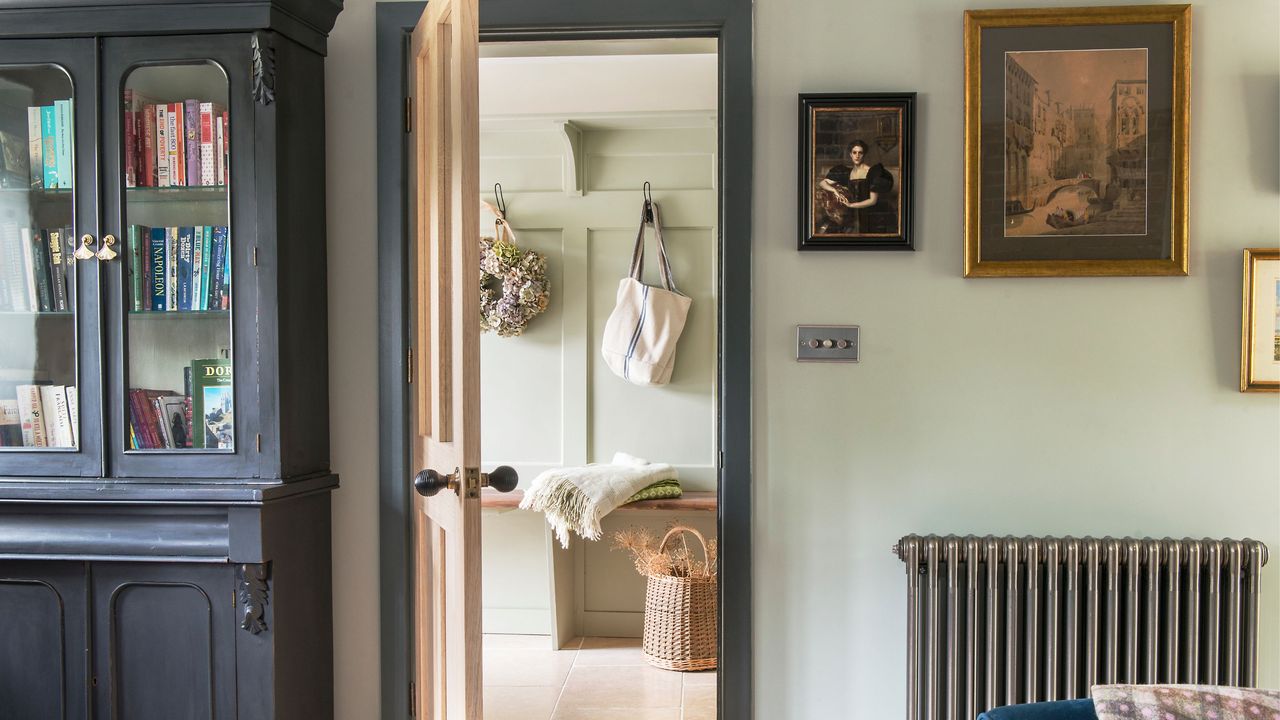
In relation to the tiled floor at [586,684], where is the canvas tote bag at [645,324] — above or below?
above

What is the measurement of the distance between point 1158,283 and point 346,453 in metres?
2.14

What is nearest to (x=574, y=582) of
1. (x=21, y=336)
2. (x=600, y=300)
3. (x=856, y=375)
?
(x=600, y=300)

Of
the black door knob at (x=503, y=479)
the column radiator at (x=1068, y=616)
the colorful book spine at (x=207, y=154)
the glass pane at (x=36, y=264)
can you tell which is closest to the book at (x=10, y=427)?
the glass pane at (x=36, y=264)

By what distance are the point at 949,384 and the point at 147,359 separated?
198 centimetres

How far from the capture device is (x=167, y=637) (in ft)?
7.09

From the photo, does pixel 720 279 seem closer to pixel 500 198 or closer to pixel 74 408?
pixel 74 408

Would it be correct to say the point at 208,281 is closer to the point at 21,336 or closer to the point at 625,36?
the point at 21,336

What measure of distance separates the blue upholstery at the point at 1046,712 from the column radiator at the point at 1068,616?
33.4 inches

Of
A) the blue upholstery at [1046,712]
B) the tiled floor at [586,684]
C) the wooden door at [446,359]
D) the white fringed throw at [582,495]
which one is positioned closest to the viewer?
the blue upholstery at [1046,712]

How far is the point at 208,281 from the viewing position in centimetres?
221

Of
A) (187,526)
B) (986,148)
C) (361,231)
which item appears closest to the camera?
(187,526)

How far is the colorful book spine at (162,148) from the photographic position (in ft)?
7.22

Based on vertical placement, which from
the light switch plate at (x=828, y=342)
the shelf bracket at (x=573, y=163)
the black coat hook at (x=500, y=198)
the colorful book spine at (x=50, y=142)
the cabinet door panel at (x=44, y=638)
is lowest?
the cabinet door panel at (x=44, y=638)

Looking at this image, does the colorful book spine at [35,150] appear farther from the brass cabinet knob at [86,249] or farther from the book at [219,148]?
the book at [219,148]
